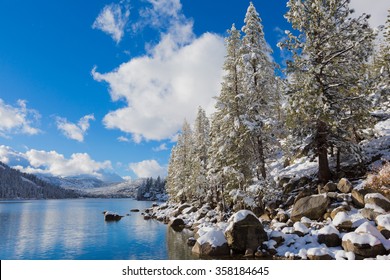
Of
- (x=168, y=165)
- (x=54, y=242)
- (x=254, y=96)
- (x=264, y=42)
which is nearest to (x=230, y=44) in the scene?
(x=264, y=42)

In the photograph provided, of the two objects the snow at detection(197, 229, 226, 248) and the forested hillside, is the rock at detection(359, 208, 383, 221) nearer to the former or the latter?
the forested hillside

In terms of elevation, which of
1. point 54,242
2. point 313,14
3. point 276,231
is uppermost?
point 313,14

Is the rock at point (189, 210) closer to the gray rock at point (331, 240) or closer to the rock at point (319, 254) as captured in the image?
the gray rock at point (331, 240)

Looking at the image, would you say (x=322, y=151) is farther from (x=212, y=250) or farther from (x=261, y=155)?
(x=212, y=250)

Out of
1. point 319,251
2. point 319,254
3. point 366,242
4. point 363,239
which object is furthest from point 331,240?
point 366,242

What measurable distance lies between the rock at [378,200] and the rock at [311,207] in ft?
7.55

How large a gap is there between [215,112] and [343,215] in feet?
60.2

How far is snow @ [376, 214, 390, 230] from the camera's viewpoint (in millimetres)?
14836

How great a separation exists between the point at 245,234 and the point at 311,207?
4666 mm

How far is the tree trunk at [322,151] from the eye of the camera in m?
21.8

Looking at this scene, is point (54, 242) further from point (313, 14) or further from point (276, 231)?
point (313, 14)

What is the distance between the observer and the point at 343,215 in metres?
16.6

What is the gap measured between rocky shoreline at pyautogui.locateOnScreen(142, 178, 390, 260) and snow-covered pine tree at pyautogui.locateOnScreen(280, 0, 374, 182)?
145 inches

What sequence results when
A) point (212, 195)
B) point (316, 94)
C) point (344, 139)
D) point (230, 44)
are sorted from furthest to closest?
1. point (212, 195)
2. point (230, 44)
3. point (344, 139)
4. point (316, 94)
